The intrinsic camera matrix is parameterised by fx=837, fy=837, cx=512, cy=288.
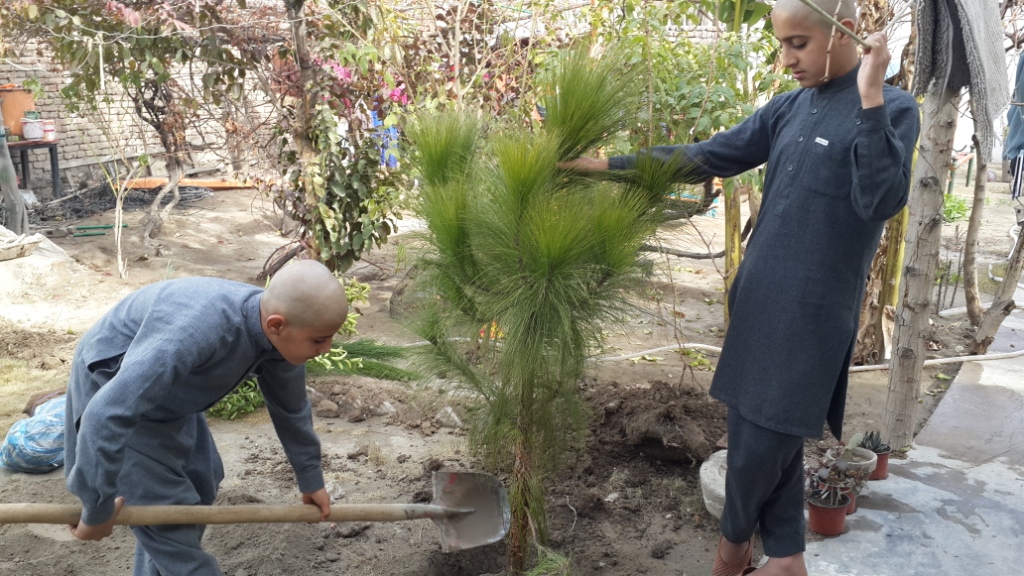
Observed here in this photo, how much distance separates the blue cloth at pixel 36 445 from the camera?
12.2 feet

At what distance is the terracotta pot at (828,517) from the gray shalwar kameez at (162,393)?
6.21ft

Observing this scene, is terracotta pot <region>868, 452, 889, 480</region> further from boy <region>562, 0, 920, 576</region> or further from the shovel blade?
the shovel blade

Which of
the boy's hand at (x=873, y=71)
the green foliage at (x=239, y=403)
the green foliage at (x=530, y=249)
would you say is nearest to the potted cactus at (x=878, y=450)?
the green foliage at (x=530, y=249)

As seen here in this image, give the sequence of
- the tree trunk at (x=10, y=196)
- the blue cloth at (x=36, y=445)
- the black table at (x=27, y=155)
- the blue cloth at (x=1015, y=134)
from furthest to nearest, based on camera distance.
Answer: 1. the black table at (x=27, y=155)
2. the tree trunk at (x=10, y=196)
3. the blue cloth at (x=1015, y=134)
4. the blue cloth at (x=36, y=445)

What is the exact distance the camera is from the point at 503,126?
287 centimetres

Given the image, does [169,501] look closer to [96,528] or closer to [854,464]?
[96,528]

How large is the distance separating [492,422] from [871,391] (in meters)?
3.30

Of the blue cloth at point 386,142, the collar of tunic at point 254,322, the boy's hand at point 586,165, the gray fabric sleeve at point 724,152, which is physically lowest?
the collar of tunic at point 254,322

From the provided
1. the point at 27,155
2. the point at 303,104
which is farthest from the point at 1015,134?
the point at 27,155

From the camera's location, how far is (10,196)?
8.13 m

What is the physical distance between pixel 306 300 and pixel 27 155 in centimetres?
980

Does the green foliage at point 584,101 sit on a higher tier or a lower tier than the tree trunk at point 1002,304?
higher

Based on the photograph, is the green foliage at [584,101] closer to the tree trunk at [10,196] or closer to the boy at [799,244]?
the boy at [799,244]

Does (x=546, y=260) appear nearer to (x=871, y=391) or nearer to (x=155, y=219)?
(x=871, y=391)
